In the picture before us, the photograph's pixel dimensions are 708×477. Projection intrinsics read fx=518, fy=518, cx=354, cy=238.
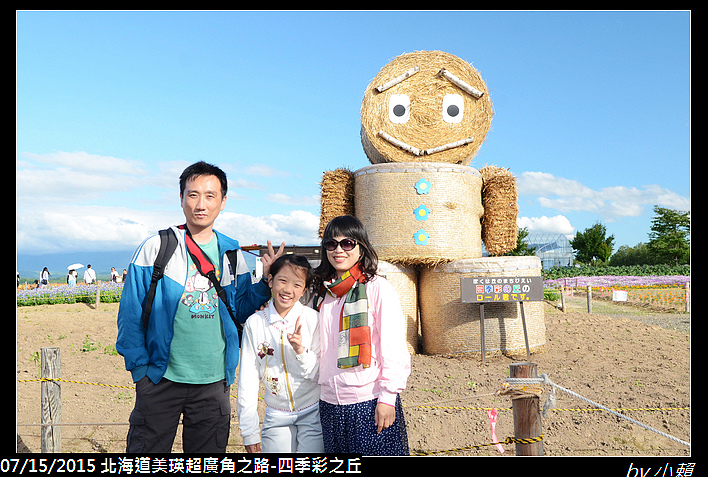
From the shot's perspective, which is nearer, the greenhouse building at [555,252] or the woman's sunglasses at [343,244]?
the woman's sunglasses at [343,244]

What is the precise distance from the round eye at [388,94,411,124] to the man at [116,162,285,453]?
5069 millimetres

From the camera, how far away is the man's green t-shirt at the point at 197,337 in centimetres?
264

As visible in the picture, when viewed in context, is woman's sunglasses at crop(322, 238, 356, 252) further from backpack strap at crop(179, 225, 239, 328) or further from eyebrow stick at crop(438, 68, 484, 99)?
eyebrow stick at crop(438, 68, 484, 99)

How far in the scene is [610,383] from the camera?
5.91 m

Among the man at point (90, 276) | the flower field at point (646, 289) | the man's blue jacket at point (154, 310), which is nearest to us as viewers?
the man's blue jacket at point (154, 310)

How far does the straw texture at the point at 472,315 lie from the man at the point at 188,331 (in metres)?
4.59

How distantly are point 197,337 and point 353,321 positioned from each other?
0.85 metres

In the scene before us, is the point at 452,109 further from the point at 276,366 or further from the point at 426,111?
the point at 276,366

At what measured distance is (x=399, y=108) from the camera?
7.52 meters

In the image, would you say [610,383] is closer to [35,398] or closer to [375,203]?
[375,203]

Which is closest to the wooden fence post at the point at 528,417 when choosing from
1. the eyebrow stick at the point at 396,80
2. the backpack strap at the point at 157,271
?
the backpack strap at the point at 157,271

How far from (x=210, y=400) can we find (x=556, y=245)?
7682cm

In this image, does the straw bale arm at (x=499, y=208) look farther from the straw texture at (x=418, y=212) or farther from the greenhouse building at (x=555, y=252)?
the greenhouse building at (x=555, y=252)

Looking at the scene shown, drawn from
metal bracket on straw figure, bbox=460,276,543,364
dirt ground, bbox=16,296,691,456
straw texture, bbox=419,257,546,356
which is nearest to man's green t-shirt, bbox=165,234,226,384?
dirt ground, bbox=16,296,691,456
